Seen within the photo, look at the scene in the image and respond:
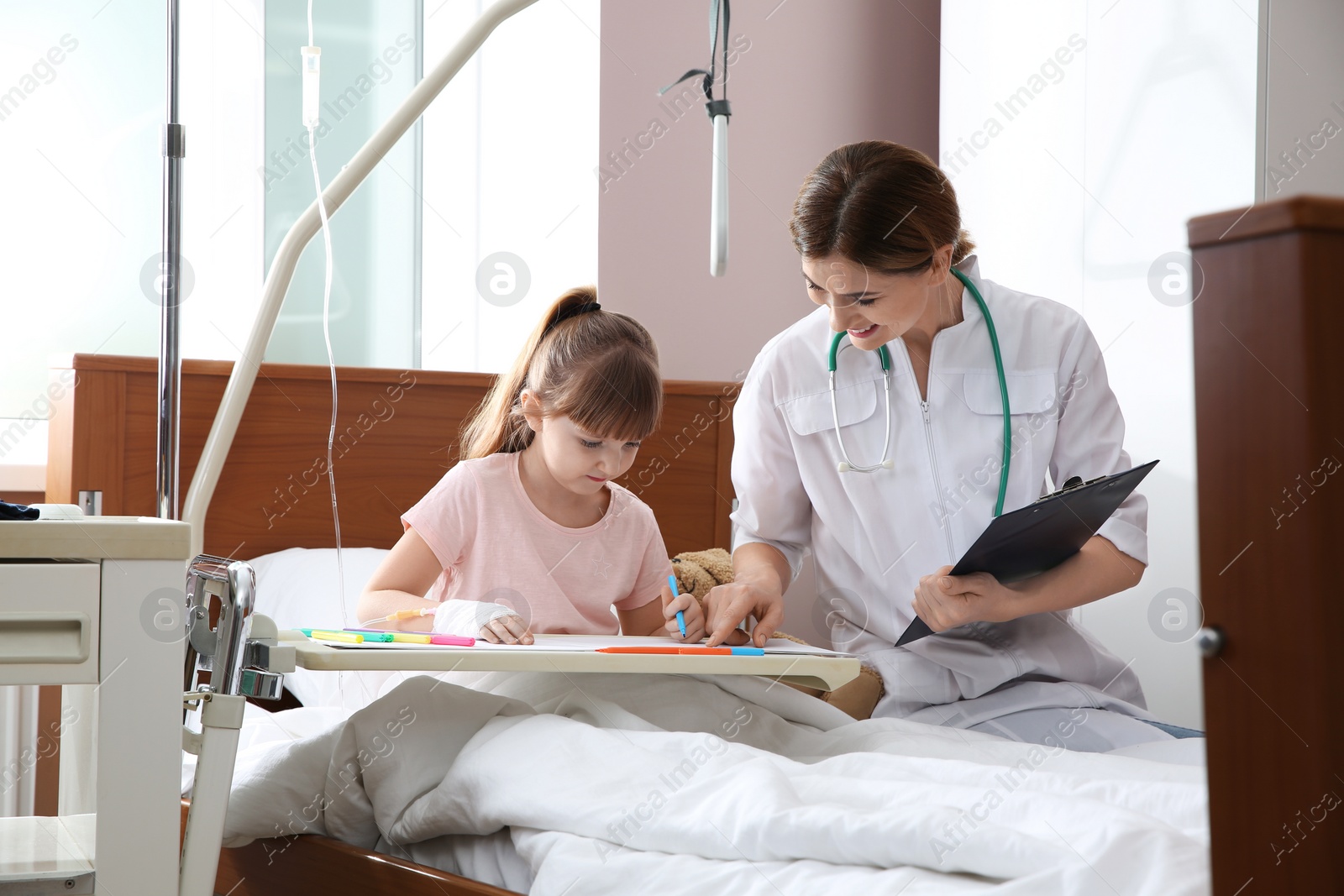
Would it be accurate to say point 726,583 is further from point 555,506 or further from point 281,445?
point 281,445

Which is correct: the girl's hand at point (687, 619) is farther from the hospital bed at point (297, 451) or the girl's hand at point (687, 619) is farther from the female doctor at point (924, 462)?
the hospital bed at point (297, 451)

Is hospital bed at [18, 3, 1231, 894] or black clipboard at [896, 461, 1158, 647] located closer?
black clipboard at [896, 461, 1158, 647]

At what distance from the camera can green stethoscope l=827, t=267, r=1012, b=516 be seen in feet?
4.46

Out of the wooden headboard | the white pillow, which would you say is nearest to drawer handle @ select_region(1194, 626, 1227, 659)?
the white pillow

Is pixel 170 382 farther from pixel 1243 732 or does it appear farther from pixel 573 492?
pixel 1243 732

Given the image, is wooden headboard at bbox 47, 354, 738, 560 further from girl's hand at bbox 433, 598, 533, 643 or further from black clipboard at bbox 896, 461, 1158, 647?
black clipboard at bbox 896, 461, 1158, 647

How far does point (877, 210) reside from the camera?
1.28 meters

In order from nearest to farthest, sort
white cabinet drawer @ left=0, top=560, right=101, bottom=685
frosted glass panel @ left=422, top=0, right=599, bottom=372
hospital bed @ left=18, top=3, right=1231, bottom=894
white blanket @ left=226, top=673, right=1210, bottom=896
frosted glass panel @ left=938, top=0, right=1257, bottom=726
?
white blanket @ left=226, top=673, right=1210, bottom=896 → white cabinet drawer @ left=0, top=560, right=101, bottom=685 → hospital bed @ left=18, top=3, right=1231, bottom=894 → frosted glass panel @ left=938, top=0, right=1257, bottom=726 → frosted glass panel @ left=422, top=0, right=599, bottom=372

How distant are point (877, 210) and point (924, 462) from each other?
0.32 m

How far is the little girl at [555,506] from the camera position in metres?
1.39

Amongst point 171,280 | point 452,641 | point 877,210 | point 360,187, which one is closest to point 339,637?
point 452,641

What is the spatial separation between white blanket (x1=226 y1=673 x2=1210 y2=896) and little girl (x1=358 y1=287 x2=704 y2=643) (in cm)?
33

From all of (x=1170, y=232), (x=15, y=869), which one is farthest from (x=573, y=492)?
(x=1170, y=232)

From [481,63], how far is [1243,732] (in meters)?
2.11
